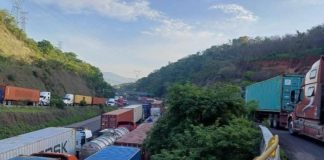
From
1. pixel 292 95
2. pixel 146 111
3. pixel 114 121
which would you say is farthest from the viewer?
pixel 146 111

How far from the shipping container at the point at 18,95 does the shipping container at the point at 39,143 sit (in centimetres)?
2283

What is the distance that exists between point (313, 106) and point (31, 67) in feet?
209

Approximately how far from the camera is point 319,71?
47.7ft

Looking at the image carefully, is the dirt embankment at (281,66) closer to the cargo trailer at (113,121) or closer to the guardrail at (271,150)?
the cargo trailer at (113,121)

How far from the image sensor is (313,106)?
587 inches

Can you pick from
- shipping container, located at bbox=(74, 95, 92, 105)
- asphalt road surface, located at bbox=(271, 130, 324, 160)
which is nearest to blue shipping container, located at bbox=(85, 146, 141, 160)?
asphalt road surface, located at bbox=(271, 130, 324, 160)

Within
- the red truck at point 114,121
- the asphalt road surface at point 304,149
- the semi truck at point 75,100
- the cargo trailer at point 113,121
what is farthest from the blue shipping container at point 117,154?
the semi truck at point 75,100

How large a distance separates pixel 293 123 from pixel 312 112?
3270 millimetres

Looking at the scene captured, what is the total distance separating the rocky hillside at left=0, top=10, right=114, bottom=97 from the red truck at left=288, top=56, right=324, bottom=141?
160 feet

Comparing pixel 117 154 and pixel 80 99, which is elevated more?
pixel 117 154

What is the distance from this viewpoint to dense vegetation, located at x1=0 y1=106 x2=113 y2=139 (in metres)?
35.8

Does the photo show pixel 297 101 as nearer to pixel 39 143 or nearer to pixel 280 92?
pixel 280 92

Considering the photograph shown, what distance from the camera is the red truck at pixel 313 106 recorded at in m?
14.4

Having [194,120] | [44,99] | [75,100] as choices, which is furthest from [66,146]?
[75,100]
